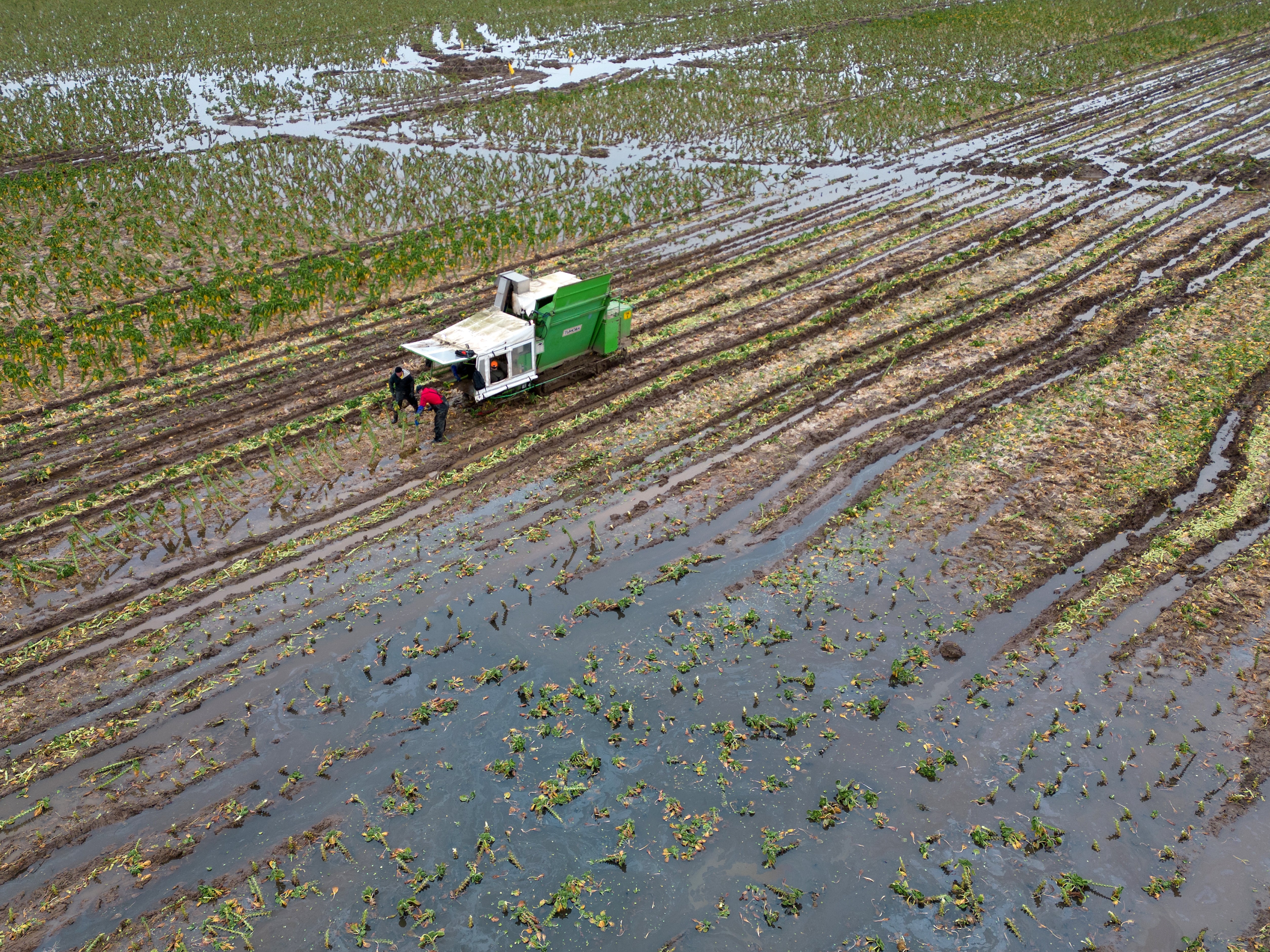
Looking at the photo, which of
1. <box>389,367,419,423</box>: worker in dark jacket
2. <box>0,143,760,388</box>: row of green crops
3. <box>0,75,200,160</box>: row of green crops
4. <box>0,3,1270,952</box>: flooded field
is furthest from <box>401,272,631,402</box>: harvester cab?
<box>0,75,200,160</box>: row of green crops

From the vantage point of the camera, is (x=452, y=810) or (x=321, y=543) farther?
(x=321, y=543)

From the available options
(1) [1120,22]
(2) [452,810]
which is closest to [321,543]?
(2) [452,810]

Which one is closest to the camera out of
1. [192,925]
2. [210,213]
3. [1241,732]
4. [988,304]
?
[192,925]

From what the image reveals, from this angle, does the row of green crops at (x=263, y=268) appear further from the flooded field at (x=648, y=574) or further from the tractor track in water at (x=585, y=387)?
the tractor track in water at (x=585, y=387)

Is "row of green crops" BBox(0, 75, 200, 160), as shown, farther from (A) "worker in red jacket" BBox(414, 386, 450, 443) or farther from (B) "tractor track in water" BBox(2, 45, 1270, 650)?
(A) "worker in red jacket" BBox(414, 386, 450, 443)

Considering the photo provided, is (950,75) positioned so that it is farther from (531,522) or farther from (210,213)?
(531,522)

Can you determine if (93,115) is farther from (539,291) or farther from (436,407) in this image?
(436,407)

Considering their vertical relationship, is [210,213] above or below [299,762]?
above

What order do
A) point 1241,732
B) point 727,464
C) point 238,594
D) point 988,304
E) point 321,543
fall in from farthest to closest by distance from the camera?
point 988,304 → point 727,464 → point 321,543 → point 238,594 → point 1241,732
